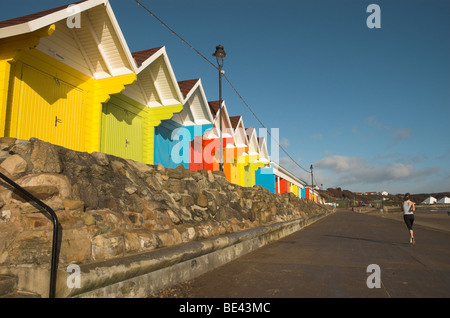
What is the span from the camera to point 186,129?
16.0 m

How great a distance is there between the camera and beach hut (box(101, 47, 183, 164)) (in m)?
11.3

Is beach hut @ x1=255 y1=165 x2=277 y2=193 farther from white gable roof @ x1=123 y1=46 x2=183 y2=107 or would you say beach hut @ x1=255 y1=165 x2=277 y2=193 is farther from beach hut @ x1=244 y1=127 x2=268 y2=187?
white gable roof @ x1=123 y1=46 x2=183 y2=107

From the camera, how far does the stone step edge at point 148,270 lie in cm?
312

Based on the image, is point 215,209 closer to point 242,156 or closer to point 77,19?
point 77,19

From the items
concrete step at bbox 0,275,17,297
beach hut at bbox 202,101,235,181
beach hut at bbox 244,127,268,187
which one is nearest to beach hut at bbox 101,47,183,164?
beach hut at bbox 202,101,235,181

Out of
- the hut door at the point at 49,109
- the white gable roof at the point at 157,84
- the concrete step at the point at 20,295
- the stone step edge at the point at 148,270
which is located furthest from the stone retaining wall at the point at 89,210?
the white gable roof at the point at 157,84

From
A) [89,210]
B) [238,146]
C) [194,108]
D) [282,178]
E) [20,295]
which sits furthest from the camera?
[282,178]

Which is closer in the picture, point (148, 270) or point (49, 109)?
point (148, 270)

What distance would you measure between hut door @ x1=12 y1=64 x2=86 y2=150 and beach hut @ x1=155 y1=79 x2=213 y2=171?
4.42 metres

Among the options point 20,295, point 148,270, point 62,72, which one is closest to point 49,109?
point 62,72

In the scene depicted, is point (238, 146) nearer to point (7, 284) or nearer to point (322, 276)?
point (322, 276)

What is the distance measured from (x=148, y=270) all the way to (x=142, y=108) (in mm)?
10001
